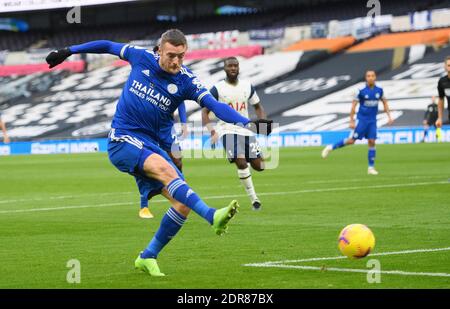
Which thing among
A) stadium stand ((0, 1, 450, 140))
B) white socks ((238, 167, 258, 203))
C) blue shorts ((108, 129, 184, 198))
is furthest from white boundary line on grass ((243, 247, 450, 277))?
stadium stand ((0, 1, 450, 140))

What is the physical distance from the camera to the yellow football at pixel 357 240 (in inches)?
371

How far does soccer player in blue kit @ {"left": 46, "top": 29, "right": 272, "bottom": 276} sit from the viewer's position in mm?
9453

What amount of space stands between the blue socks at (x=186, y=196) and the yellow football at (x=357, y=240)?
1.36 metres

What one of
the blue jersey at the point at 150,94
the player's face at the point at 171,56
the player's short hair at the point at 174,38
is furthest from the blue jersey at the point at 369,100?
the player's short hair at the point at 174,38

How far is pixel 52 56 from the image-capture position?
33.6ft

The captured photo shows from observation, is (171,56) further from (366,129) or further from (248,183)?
(366,129)

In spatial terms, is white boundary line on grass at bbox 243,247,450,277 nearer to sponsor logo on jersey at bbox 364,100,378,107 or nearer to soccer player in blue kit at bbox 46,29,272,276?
soccer player in blue kit at bbox 46,29,272,276

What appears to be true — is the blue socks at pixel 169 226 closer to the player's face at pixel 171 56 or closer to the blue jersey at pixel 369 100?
the player's face at pixel 171 56

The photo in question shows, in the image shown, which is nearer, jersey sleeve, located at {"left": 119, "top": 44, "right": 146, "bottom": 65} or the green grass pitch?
the green grass pitch

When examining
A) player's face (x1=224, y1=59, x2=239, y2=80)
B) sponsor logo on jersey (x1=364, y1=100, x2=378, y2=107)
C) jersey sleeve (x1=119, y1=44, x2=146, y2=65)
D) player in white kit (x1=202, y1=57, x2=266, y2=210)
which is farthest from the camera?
sponsor logo on jersey (x1=364, y1=100, x2=378, y2=107)

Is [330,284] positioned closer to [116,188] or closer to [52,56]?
[52,56]

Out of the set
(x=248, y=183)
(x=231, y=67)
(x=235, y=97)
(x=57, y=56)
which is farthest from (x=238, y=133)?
(x=57, y=56)

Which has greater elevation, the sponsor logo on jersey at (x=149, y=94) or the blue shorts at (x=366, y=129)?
the sponsor logo on jersey at (x=149, y=94)

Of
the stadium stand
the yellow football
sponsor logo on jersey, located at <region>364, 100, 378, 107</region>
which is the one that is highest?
the yellow football
